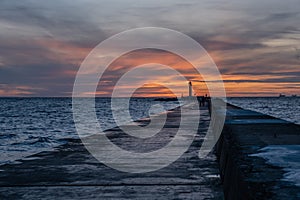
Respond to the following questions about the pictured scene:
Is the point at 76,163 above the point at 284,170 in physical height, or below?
below

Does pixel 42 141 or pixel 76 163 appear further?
pixel 42 141

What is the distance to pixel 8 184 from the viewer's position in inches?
243

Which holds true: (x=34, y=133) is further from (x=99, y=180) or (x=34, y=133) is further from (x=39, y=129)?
(x=99, y=180)

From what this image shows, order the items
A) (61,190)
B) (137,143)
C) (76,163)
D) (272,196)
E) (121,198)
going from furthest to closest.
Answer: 1. (137,143)
2. (76,163)
3. (61,190)
4. (121,198)
5. (272,196)

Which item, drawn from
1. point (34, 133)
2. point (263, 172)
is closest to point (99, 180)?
point (263, 172)

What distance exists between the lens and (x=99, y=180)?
630 centimetres

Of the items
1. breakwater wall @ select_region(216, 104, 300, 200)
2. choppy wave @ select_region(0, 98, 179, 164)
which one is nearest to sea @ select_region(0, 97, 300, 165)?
choppy wave @ select_region(0, 98, 179, 164)

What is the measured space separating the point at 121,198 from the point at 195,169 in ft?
7.38

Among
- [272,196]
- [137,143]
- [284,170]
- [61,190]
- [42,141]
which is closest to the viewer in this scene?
[272,196]

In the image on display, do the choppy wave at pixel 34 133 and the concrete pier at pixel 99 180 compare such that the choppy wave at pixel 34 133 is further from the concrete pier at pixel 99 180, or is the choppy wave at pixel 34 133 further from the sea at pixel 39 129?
the concrete pier at pixel 99 180

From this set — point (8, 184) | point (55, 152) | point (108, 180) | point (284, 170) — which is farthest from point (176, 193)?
point (55, 152)

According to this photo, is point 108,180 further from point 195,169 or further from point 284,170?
point 284,170

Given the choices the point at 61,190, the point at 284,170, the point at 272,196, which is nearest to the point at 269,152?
the point at 284,170

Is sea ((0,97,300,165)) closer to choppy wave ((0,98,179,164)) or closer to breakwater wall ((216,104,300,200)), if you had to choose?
choppy wave ((0,98,179,164))
